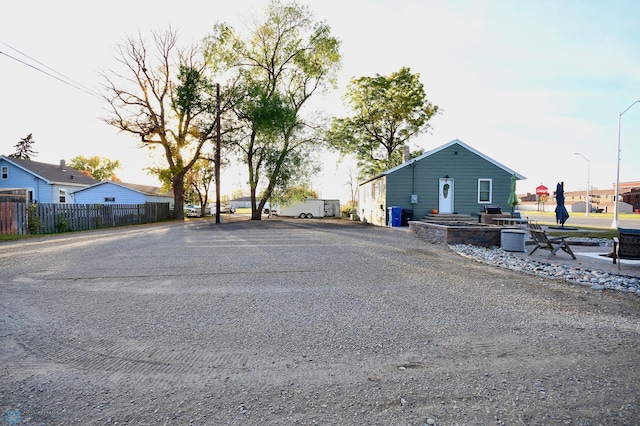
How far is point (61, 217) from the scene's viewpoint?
1823 cm

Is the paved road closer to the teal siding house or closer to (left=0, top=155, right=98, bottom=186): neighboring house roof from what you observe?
the teal siding house

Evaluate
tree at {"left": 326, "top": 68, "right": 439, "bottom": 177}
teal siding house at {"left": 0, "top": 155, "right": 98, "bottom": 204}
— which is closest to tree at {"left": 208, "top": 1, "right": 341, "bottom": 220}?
tree at {"left": 326, "top": 68, "right": 439, "bottom": 177}

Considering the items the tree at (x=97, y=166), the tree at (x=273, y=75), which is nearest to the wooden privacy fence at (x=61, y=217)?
the tree at (x=273, y=75)

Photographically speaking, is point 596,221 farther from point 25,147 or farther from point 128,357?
point 25,147

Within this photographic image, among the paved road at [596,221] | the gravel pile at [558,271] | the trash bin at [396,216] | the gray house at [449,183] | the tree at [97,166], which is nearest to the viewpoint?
the gravel pile at [558,271]

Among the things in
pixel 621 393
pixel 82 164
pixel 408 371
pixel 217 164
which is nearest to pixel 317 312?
pixel 408 371

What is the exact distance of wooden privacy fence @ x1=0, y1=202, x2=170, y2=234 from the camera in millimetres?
15516

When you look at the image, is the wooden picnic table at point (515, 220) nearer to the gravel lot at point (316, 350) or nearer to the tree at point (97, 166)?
the gravel lot at point (316, 350)

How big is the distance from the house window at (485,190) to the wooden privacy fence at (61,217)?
22.6 meters

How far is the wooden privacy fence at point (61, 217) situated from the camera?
1552cm

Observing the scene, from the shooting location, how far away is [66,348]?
3.62 meters

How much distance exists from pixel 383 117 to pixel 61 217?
83.3ft

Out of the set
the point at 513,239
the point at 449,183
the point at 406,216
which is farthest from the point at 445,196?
the point at 513,239

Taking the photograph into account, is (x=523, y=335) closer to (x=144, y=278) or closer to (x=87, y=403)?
(x=87, y=403)
